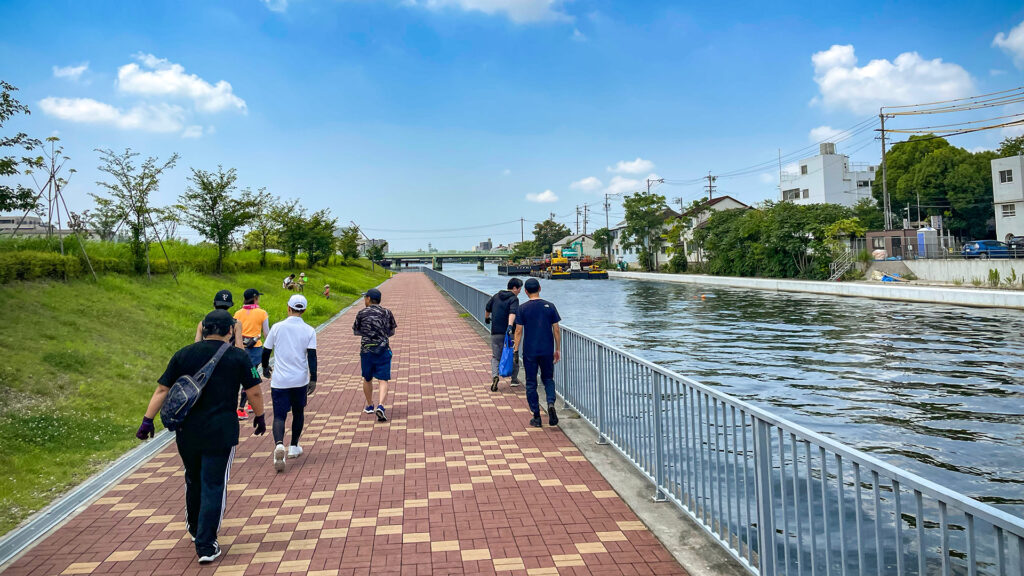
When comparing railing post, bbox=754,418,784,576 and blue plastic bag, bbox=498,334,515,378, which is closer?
railing post, bbox=754,418,784,576

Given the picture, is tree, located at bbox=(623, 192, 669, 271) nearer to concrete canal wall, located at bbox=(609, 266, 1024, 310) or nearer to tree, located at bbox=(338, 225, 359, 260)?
concrete canal wall, located at bbox=(609, 266, 1024, 310)

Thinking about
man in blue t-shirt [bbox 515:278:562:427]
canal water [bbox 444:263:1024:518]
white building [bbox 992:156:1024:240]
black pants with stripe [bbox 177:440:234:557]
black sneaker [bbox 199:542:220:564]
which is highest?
white building [bbox 992:156:1024:240]

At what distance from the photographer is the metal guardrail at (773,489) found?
2.33m

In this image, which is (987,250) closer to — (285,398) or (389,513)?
(285,398)

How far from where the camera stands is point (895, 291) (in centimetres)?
2819

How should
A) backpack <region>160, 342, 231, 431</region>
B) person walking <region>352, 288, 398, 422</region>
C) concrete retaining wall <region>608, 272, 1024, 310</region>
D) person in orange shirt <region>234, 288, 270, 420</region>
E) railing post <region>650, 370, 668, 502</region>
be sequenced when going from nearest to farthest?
backpack <region>160, 342, 231, 431</region>
railing post <region>650, 370, 668, 502</region>
person walking <region>352, 288, 398, 422</region>
person in orange shirt <region>234, 288, 270, 420</region>
concrete retaining wall <region>608, 272, 1024, 310</region>

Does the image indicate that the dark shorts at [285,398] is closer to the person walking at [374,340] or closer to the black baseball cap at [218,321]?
the person walking at [374,340]

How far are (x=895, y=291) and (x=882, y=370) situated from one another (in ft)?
60.5

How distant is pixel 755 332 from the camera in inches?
743

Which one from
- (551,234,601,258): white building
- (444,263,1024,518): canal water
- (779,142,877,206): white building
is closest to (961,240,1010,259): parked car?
(444,263,1024,518): canal water

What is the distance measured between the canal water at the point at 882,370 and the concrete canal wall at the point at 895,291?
3.06ft

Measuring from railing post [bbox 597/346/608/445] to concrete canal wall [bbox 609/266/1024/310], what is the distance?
23.5 meters

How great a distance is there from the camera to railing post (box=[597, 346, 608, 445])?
20.6 feet

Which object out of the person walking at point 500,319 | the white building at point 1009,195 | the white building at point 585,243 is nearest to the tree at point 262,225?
the person walking at point 500,319
